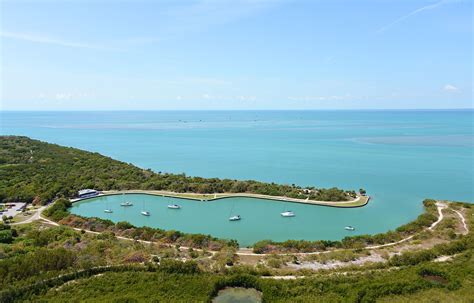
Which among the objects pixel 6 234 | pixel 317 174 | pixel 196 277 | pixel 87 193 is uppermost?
pixel 196 277

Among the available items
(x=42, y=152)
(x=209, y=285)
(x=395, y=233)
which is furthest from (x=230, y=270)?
(x=42, y=152)

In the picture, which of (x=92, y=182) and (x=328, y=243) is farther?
(x=92, y=182)

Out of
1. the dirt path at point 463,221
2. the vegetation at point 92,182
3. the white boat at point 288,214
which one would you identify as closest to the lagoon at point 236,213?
the white boat at point 288,214

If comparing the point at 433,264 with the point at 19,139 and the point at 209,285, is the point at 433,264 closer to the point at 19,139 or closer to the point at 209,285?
the point at 209,285

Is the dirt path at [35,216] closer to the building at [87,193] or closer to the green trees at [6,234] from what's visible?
the green trees at [6,234]

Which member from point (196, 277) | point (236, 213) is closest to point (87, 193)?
point (236, 213)

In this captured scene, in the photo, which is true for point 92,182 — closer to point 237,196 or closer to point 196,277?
point 237,196
